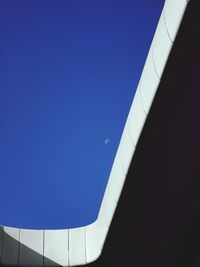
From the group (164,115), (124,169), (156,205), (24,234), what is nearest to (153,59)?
(164,115)

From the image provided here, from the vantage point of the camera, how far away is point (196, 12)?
4621mm

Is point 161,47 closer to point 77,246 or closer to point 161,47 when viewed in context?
point 161,47

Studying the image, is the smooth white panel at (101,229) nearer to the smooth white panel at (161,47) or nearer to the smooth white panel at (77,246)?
the smooth white panel at (77,246)

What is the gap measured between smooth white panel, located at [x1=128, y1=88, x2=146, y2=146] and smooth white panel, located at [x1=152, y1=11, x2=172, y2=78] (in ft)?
2.61

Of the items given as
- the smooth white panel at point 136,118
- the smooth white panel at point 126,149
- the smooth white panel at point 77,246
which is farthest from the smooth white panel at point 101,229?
the smooth white panel at point 136,118

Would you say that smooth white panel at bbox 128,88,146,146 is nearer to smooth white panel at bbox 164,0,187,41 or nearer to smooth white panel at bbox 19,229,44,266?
smooth white panel at bbox 164,0,187,41

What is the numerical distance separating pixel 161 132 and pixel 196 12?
2122mm

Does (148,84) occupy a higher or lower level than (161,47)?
lower

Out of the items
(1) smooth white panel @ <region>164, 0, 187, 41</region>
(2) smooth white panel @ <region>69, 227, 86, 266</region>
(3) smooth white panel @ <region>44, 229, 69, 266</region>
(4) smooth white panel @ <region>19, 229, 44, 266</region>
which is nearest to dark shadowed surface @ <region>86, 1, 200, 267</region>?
(1) smooth white panel @ <region>164, 0, 187, 41</region>

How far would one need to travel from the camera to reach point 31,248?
9.05 metres

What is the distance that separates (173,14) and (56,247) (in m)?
6.39

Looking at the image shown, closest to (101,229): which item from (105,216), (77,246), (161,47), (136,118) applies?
(105,216)

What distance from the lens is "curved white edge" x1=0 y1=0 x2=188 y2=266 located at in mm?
5125

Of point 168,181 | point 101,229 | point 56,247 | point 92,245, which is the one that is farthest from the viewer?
point 56,247
